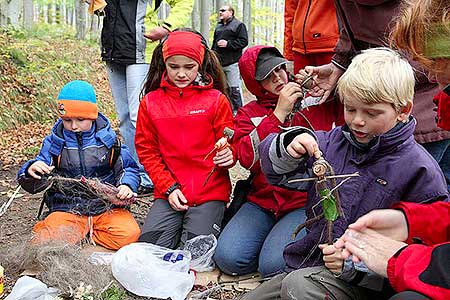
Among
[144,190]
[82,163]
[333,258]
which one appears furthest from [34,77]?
[333,258]

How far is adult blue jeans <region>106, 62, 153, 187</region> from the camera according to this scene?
4.86 m

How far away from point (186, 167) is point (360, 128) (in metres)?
1.77

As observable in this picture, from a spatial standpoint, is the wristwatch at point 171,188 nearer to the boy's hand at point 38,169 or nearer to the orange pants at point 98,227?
the orange pants at point 98,227

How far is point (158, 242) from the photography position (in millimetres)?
3734

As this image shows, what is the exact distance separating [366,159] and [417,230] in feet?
1.32

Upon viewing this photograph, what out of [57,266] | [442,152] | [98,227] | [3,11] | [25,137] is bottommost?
[25,137]

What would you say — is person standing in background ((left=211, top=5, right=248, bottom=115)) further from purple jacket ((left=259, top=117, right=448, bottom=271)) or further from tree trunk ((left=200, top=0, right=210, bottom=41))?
purple jacket ((left=259, top=117, right=448, bottom=271))

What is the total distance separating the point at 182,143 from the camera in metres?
3.91

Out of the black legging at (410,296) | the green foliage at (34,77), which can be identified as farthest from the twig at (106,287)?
the green foliage at (34,77)

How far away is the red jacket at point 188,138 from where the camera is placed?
388cm

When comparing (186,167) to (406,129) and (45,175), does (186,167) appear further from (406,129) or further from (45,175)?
(406,129)

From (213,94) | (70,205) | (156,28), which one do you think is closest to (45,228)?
(70,205)

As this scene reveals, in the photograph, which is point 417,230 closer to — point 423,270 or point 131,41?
point 423,270

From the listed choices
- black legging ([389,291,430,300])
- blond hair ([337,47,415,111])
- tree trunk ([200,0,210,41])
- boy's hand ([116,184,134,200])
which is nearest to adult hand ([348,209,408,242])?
black legging ([389,291,430,300])
